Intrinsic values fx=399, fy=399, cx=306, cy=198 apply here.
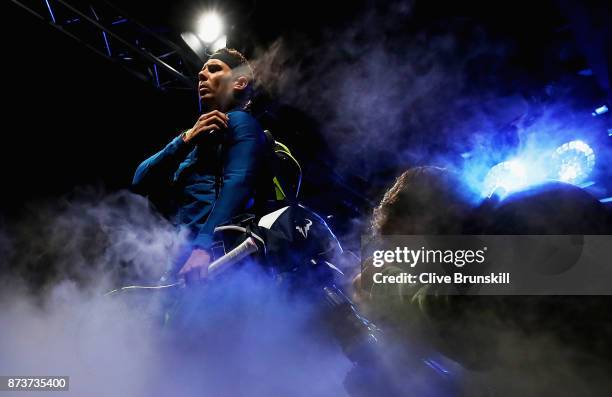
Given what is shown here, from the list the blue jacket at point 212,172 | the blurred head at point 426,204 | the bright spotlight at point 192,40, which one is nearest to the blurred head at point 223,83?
the blue jacket at point 212,172

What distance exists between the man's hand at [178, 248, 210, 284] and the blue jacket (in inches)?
4.0

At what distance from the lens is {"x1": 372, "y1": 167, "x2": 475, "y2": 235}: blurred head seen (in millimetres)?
1818

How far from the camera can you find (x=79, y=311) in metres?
3.60

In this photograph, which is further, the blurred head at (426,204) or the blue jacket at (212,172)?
the blue jacket at (212,172)

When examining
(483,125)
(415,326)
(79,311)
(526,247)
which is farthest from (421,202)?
(483,125)

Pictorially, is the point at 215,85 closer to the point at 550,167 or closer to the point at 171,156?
the point at 171,156

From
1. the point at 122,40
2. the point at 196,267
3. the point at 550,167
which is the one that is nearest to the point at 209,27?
the point at 122,40

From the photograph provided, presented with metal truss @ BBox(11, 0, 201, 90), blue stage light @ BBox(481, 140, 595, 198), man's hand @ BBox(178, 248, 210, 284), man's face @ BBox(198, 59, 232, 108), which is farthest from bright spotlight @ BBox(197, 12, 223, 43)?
blue stage light @ BBox(481, 140, 595, 198)

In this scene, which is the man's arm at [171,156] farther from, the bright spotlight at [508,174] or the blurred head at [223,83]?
the bright spotlight at [508,174]

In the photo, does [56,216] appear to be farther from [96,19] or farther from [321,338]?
[321,338]

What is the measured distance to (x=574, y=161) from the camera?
6.22 metres

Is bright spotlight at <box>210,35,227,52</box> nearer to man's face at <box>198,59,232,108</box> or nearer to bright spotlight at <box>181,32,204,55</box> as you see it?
bright spotlight at <box>181,32,204,55</box>

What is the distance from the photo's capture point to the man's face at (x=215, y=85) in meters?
2.70

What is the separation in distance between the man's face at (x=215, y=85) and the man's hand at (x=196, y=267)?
114 cm
